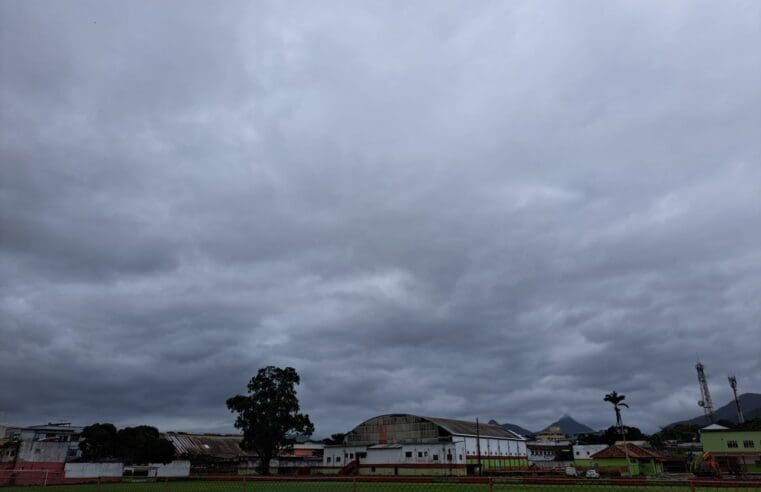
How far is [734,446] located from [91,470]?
3318 inches

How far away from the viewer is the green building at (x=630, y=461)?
73.3 meters

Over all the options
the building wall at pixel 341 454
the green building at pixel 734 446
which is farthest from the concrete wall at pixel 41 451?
the green building at pixel 734 446

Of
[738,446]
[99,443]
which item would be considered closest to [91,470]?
[99,443]

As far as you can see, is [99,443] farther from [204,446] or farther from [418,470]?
[418,470]

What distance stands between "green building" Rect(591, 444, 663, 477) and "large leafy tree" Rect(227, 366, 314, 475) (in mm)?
42497

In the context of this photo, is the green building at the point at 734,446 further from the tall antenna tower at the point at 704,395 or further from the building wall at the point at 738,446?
the tall antenna tower at the point at 704,395

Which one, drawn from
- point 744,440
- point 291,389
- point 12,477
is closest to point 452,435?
point 291,389

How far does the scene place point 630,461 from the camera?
73312 mm

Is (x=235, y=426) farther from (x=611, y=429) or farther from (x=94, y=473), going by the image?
(x=611, y=429)

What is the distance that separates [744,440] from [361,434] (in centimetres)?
5583

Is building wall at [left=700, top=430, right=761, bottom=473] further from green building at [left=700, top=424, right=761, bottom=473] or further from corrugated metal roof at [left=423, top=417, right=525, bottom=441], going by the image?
corrugated metal roof at [left=423, top=417, right=525, bottom=441]

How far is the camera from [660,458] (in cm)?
7800

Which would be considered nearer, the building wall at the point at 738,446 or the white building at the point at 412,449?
the building wall at the point at 738,446

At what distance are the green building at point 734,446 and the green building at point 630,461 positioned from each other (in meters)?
7.45
